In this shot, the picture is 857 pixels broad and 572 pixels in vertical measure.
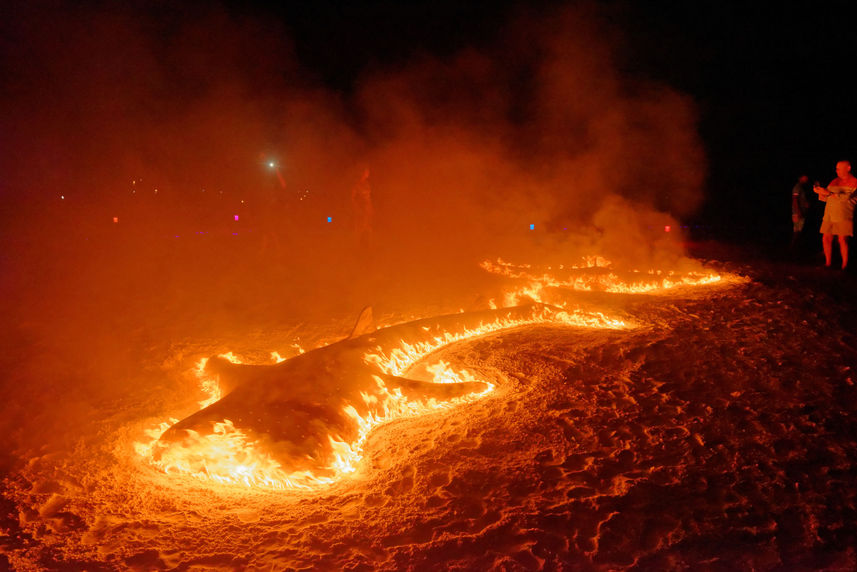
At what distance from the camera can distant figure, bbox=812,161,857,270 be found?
25.2ft

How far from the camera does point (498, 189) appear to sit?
569 inches

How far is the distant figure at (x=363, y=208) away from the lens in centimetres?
1040

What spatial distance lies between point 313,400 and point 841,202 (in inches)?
320

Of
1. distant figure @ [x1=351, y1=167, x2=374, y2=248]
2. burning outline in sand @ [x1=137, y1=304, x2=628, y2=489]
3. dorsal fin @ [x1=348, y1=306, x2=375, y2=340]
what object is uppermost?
distant figure @ [x1=351, y1=167, x2=374, y2=248]

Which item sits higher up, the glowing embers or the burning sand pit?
the glowing embers

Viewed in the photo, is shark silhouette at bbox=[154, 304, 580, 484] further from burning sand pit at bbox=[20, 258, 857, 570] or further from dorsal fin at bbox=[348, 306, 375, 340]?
dorsal fin at bbox=[348, 306, 375, 340]

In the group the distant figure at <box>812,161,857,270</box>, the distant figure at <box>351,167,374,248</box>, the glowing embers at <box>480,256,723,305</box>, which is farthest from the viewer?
the distant figure at <box>351,167,374,248</box>

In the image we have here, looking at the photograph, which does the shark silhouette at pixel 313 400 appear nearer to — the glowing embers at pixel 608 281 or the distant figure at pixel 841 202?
the glowing embers at pixel 608 281

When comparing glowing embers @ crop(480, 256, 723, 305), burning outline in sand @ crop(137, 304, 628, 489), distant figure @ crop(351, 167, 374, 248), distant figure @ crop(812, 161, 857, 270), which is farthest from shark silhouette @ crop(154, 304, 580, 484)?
distant figure @ crop(812, 161, 857, 270)

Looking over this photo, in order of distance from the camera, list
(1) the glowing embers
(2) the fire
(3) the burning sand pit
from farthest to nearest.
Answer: (1) the glowing embers → (2) the fire → (3) the burning sand pit

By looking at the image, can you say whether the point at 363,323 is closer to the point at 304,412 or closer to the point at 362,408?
the point at 362,408

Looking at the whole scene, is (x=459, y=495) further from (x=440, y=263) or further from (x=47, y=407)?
(x=440, y=263)

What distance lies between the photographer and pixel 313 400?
4.12 m

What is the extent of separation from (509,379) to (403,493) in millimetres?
1898
